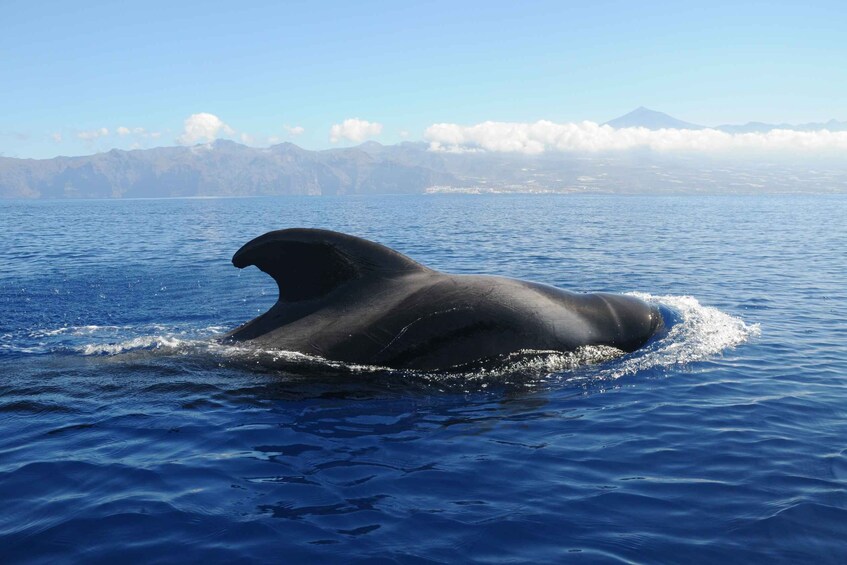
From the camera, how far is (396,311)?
12.0 m

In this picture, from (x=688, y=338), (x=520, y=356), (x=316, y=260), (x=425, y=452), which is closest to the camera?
(x=425, y=452)

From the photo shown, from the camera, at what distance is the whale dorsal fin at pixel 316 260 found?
12227 millimetres

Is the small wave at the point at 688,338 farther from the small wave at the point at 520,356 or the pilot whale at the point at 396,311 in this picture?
the pilot whale at the point at 396,311

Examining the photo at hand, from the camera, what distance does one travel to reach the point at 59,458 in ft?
28.6

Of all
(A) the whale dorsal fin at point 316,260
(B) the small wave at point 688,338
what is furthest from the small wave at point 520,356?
(A) the whale dorsal fin at point 316,260

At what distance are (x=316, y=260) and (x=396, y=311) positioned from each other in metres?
1.87

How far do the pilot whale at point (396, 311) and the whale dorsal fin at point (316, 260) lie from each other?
0.7 inches

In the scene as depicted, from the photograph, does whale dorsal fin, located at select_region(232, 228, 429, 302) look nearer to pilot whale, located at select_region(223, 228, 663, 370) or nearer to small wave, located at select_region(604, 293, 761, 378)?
pilot whale, located at select_region(223, 228, 663, 370)

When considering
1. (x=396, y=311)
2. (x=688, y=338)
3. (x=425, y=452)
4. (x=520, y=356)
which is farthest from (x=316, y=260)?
(x=688, y=338)

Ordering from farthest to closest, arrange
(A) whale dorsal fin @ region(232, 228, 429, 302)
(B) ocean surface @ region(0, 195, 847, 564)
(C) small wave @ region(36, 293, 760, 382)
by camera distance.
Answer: (A) whale dorsal fin @ region(232, 228, 429, 302) → (C) small wave @ region(36, 293, 760, 382) → (B) ocean surface @ region(0, 195, 847, 564)

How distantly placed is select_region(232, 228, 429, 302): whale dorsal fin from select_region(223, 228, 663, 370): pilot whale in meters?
0.02

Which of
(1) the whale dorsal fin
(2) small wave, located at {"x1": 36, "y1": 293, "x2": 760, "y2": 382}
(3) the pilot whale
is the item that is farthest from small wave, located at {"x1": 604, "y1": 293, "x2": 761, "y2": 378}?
(1) the whale dorsal fin

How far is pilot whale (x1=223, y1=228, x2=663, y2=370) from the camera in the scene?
11.8m

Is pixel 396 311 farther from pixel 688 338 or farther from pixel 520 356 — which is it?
pixel 688 338
